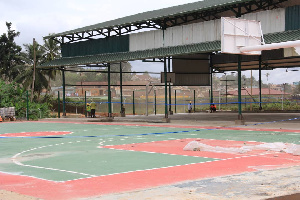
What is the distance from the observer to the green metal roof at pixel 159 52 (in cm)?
2795

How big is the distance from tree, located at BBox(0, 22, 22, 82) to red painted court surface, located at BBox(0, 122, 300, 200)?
6774 cm

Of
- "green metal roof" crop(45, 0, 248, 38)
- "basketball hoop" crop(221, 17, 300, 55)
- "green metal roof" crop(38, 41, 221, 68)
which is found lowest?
"basketball hoop" crop(221, 17, 300, 55)

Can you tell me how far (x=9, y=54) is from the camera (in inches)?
3095

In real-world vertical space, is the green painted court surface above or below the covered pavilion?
below

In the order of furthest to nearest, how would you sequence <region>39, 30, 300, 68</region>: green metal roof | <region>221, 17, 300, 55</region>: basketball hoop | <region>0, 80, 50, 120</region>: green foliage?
<region>0, 80, 50, 120</region>: green foliage, <region>39, 30, 300, 68</region>: green metal roof, <region>221, 17, 300, 55</region>: basketball hoop

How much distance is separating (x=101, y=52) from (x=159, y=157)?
28.2 m

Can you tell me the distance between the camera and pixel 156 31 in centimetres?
3731

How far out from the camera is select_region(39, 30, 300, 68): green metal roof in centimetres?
2795

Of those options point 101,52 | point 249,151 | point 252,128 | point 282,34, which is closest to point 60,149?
point 249,151

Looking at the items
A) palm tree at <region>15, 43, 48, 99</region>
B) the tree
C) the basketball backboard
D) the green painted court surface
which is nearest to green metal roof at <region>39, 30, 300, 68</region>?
the green painted court surface

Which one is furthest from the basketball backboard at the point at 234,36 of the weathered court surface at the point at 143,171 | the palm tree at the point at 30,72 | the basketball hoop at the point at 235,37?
the palm tree at the point at 30,72

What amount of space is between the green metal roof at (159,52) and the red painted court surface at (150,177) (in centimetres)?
1392

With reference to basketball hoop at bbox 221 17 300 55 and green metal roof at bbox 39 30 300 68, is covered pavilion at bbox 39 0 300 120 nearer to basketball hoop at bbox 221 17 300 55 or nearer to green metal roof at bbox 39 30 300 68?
green metal roof at bbox 39 30 300 68

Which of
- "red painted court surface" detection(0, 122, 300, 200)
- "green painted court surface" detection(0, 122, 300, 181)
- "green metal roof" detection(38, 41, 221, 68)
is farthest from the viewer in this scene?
"green metal roof" detection(38, 41, 221, 68)
